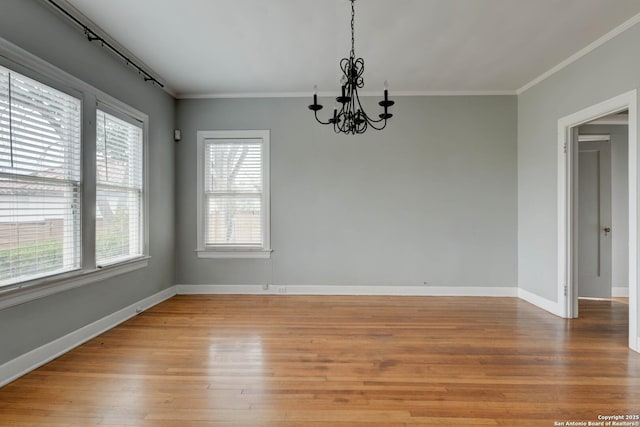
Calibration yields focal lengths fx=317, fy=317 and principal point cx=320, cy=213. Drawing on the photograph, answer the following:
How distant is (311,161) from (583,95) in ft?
10.4

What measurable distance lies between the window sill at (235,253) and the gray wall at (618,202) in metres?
4.96

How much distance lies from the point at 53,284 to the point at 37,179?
2.72ft

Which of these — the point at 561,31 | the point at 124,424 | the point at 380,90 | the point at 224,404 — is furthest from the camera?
the point at 380,90

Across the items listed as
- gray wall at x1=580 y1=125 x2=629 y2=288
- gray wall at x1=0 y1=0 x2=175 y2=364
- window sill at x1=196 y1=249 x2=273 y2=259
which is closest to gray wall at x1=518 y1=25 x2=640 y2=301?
gray wall at x1=580 y1=125 x2=629 y2=288

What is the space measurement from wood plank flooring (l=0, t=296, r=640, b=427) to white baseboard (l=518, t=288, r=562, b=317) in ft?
0.45

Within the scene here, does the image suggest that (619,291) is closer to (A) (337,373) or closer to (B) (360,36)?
(A) (337,373)

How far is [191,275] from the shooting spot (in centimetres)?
463

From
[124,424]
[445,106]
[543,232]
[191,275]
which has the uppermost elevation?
[445,106]

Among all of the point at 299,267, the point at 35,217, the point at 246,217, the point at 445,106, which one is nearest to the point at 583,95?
the point at 445,106

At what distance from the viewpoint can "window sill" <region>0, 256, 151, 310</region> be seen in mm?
2182

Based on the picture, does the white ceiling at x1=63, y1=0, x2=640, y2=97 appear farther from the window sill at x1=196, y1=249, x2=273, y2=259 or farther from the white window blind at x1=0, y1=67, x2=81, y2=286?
the window sill at x1=196, y1=249, x2=273, y2=259

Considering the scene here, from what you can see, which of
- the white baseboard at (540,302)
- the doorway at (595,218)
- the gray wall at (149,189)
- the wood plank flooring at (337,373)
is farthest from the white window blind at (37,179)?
the doorway at (595,218)

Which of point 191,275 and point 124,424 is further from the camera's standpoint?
point 191,275

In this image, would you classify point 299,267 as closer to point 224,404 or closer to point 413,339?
point 413,339
